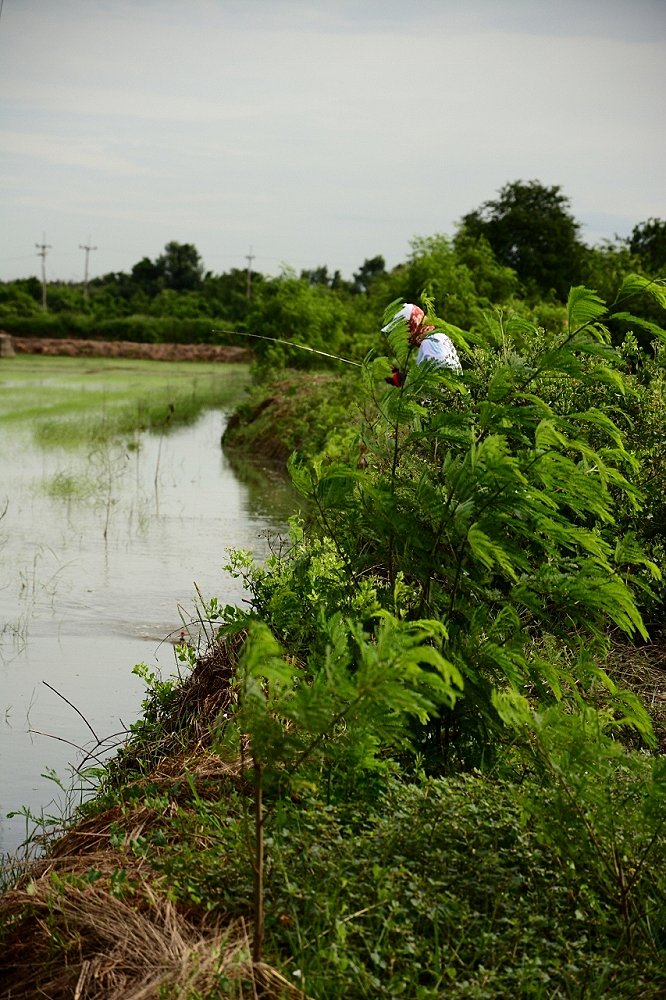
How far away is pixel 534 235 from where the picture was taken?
4084cm

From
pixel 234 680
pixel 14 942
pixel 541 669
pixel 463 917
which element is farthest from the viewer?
pixel 234 680

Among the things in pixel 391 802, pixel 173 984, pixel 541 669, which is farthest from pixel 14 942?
pixel 541 669

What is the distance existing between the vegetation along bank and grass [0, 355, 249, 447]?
1808cm

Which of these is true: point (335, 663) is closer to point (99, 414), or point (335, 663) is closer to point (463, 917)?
point (463, 917)

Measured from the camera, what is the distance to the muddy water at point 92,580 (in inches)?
287

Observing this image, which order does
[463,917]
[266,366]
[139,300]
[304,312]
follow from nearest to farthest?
[463,917], [266,366], [304,312], [139,300]

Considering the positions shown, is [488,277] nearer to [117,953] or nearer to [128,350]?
[117,953]

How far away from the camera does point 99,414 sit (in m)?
30.7

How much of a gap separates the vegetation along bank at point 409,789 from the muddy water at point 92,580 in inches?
42.5

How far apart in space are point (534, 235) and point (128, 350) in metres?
35.7

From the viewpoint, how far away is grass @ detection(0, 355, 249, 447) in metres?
27.6

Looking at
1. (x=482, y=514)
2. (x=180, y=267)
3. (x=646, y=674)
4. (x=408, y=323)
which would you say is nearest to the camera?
(x=482, y=514)

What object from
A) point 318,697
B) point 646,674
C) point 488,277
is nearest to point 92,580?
point 646,674

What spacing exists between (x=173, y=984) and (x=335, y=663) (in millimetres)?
1104
